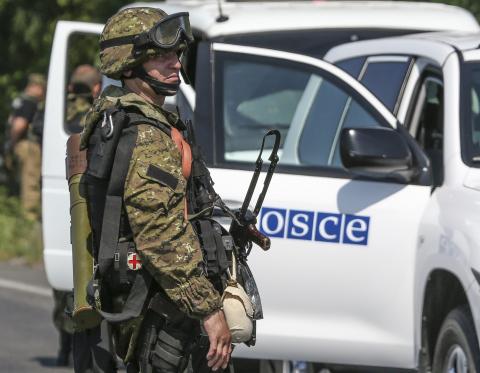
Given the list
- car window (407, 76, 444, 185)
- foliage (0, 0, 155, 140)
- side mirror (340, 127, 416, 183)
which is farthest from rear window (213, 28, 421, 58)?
foliage (0, 0, 155, 140)

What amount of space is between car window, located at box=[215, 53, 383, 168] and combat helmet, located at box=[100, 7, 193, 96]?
6.22 feet

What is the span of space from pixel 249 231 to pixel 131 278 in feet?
1.53

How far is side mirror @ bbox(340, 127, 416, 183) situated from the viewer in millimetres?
6363

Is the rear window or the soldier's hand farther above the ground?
the soldier's hand

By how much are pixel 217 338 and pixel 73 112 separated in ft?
14.1

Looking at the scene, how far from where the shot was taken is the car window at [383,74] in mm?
7258

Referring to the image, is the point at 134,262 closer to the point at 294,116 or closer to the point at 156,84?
the point at 156,84

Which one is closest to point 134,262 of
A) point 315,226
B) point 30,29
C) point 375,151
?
point 375,151

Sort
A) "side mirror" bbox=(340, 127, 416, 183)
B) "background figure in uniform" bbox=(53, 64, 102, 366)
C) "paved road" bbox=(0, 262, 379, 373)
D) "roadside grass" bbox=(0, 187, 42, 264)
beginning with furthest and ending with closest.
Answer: "roadside grass" bbox=(0, 187, 42, 264), "paved road" bbox=(0, 262, 379, 373), "background figure in uniform" bbox=(53, 64, 102, 366), "side mirror" bbox=(340, 127, 416, 183)

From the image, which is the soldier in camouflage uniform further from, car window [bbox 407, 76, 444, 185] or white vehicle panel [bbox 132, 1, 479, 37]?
white vehicle panel [bbox 132, 1, 479, 37]

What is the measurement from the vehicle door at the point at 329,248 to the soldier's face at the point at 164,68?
175 centimetres

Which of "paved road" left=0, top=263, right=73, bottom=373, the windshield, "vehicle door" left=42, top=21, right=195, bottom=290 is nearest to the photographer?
the windshield

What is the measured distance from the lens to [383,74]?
7406 mm

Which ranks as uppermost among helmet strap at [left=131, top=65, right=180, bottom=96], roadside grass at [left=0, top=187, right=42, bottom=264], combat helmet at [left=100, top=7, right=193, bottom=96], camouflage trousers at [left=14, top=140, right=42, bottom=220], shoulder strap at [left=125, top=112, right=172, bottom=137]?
combat helmet at [left=100, top=7, right=193, bottom=96]
